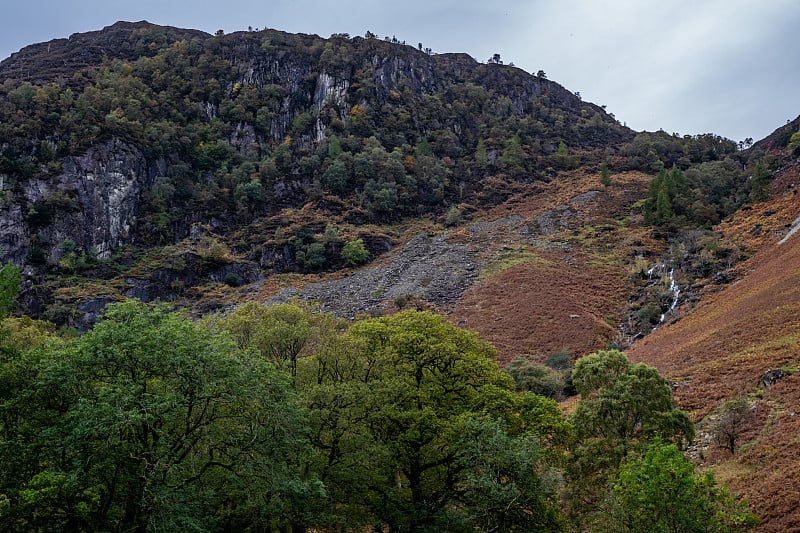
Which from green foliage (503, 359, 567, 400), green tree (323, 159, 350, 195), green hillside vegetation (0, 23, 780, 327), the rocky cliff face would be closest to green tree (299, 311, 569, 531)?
green foliage (503, 359, 567, 400)

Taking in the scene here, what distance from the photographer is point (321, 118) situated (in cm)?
10188

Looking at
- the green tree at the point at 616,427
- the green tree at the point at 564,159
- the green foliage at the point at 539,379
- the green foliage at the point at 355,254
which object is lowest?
the green foliage at the point at 539,379

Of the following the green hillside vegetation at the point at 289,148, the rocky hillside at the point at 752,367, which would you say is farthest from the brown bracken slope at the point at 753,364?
the green hillside vegetation at the point at 289,148

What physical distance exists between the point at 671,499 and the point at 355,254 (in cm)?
6139

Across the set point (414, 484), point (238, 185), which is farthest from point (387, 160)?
point (414, 484)

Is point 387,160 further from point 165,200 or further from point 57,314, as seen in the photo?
point 57,314

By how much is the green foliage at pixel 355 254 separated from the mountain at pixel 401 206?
15.2 inches

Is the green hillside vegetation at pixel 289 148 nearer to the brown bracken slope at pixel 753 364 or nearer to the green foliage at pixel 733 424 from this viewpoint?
the brown bracken slope at pixel 753 364

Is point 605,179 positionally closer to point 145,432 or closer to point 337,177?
point 337,177

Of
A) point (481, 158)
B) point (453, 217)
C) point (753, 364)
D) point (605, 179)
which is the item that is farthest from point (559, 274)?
point (481, 158)

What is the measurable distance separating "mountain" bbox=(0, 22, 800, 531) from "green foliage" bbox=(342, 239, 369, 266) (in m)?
0.39

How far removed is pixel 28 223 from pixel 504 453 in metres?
74.0

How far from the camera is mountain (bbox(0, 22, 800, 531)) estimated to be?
39.8 meters

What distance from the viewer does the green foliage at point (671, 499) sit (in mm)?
11195
